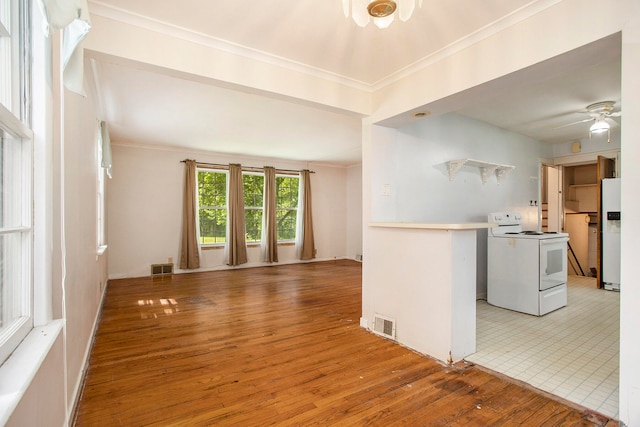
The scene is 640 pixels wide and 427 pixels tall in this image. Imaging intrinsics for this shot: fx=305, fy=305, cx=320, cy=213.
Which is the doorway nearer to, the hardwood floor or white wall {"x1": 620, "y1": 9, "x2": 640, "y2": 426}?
white wall {"x1": 620, "y1": 9, "x2": 640, "y2": 426}

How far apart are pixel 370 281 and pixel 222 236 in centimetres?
448

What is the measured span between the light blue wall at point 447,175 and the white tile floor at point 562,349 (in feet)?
3.11

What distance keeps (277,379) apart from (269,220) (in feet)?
16.7

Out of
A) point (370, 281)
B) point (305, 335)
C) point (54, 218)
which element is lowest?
point (305, 335)

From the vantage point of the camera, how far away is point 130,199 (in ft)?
18.8

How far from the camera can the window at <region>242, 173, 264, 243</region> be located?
6969mm

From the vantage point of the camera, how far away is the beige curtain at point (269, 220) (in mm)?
6988

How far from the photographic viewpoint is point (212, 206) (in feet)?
21.5

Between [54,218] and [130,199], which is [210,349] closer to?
[54,218]

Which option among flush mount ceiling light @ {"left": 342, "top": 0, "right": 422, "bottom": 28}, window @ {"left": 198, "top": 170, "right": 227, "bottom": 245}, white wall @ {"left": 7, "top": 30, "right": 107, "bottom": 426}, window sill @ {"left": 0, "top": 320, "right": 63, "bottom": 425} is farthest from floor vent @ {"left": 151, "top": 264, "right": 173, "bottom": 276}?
flush mount ceiling light @ {"left": 342, "top": 0, "right": 422, "bottom": 28}

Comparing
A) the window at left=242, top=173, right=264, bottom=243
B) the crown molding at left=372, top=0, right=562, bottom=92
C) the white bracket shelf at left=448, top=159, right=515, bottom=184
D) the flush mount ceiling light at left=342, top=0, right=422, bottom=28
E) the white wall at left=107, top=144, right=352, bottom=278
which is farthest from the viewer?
the window at left=242, top=173, right=264, bottom=243

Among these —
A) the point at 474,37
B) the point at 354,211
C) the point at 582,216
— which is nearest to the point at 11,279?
the point at 474,37

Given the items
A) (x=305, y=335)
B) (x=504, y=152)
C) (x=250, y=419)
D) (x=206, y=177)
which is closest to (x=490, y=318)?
(x=305, y=335)

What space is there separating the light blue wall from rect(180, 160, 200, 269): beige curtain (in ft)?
14.3
